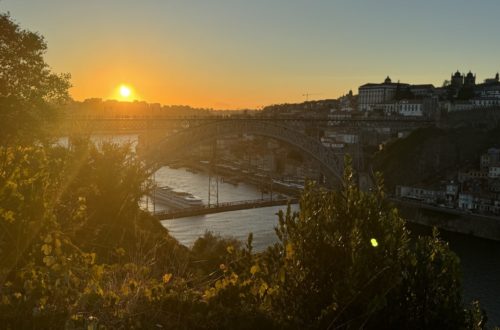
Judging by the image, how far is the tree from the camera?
2.92 metres

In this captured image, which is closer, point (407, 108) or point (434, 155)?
point (434, 155)

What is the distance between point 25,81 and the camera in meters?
3.28

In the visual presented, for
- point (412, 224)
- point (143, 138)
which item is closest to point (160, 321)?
point (143, 138)

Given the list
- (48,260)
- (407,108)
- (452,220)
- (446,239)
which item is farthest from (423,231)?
(407,108)

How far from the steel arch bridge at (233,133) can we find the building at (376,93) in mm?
15565

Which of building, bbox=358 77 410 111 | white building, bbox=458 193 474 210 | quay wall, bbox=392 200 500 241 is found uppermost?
building, bbox=358 77 410 111

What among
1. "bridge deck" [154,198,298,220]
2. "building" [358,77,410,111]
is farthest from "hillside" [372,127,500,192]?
"building" [358,77,410,111]

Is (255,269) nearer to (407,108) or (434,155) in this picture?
(434,155)

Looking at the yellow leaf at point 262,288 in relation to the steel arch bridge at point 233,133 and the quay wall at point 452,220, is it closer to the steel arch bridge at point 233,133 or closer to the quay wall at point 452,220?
the steel arch bridge at point 233,133

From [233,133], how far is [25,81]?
727 cm

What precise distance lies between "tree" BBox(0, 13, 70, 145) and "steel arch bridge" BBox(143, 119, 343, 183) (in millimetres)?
5205

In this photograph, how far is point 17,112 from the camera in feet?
9.49

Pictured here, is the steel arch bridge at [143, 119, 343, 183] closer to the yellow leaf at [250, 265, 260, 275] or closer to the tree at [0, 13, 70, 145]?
the tree at [0, 13, 70, 145]

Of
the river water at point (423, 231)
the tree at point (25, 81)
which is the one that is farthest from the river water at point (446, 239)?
the tree at point (25, 81)
